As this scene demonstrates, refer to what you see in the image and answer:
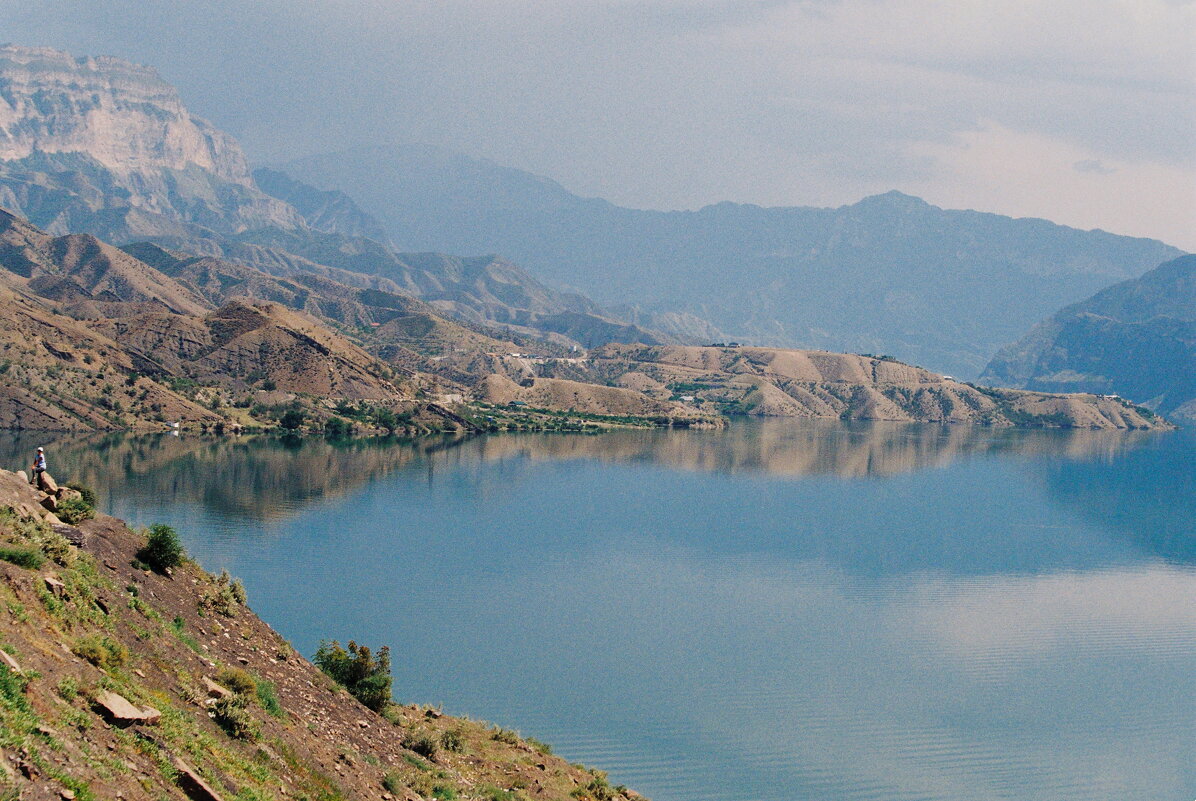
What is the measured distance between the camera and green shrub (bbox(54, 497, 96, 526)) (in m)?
24.0

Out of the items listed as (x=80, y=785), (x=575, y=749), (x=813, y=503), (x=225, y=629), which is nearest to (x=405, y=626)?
(x=575, y=749)

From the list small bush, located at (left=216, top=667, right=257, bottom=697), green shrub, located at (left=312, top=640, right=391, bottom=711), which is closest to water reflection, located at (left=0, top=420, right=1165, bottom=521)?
green shrub, located at (left=312, top=640, right=391, bottom=711)

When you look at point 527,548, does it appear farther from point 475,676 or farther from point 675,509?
point 475,676

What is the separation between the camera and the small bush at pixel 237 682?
67.9ft

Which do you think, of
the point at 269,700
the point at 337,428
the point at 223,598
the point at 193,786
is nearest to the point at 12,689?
the point at 193,786

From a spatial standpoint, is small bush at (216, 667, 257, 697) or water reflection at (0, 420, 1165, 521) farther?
water reflection at (0, 420, 1165, 521)

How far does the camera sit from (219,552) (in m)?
66.3

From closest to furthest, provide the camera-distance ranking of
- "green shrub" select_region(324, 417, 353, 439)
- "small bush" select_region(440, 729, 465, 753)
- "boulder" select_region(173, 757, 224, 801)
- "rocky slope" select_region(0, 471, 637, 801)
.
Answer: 1. "rocky slope" select_region(0, 471, 637, 801)
2. "boulder" select_region(173, 757, 224, 801)
3. "small bush" select_region(440, 729, 465, 753)
4. "green shrub" select_region(324, 417, 353, 439)

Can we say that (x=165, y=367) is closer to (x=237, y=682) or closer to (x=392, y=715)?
(x=392, y=715)

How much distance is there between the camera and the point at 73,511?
2430cm

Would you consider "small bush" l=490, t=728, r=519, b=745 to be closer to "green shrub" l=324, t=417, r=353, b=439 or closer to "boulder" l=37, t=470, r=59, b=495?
"boulder" l=37, t=470, r=59, b=495

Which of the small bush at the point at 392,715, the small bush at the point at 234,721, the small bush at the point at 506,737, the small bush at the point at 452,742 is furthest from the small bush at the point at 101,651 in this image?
the small bush at the point at 506,737

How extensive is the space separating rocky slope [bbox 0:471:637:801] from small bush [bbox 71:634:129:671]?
4cm

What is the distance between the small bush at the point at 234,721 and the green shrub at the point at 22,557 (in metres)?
4.08
